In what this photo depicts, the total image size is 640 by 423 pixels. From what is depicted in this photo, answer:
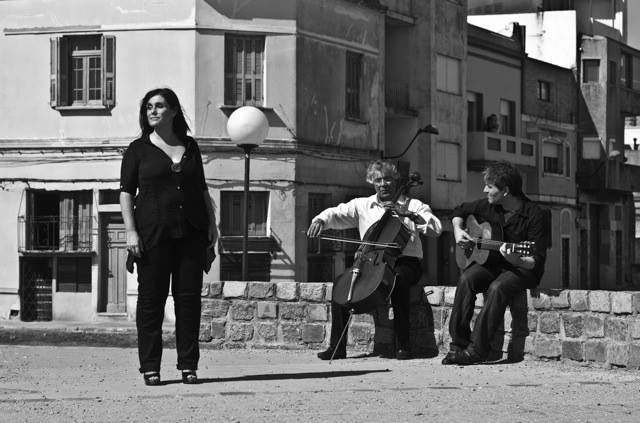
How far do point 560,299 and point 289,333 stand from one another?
282 centimetres

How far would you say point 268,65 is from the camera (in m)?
31.5

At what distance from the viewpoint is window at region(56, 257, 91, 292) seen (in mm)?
30656

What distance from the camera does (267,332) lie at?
46.2ft

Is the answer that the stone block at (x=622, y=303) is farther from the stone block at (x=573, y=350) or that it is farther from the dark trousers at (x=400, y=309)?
the dark trousers at (x=400, y=309)

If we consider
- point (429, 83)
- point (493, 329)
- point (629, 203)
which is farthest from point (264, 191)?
point (629, 203)

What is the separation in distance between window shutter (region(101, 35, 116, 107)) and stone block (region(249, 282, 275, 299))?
56.0 feet

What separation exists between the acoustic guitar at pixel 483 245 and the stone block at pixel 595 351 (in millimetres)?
896

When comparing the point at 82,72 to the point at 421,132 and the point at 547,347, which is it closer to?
the point at 421,132

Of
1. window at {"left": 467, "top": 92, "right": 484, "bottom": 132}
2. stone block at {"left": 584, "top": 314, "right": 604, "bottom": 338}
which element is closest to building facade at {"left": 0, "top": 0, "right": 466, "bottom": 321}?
window at {"left": 467, "top": 92, "right": 484, "bottom": 132}

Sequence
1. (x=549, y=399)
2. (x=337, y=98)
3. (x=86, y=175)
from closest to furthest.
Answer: (x=549, y=399)
(x=86, y=175)
(x=337, y=98)

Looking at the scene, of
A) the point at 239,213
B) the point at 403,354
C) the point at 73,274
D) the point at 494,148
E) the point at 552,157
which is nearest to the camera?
the point at 403,354

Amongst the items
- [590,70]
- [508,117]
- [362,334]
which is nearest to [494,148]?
[508,117]

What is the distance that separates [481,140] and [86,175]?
16.3 m

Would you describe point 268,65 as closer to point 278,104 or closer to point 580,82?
point 278,104
